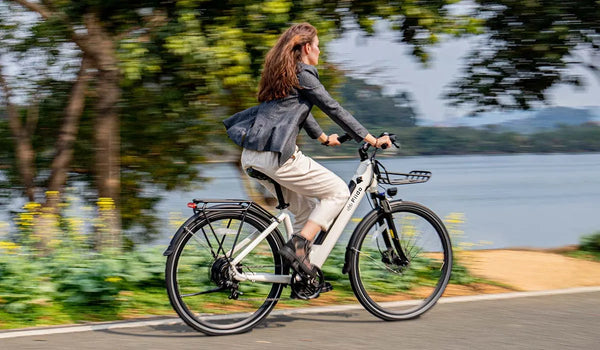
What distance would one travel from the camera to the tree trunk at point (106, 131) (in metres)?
7.15

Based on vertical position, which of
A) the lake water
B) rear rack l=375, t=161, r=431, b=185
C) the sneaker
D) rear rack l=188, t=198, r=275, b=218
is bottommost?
the lake water

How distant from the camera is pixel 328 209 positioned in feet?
16.8

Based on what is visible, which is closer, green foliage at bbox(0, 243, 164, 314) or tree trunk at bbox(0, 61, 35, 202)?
green foliage at bbox(0, 243, 164, 314)

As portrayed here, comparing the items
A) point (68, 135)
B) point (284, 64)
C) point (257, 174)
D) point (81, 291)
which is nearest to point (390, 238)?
point (257, 174)

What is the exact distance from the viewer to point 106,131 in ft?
25.5

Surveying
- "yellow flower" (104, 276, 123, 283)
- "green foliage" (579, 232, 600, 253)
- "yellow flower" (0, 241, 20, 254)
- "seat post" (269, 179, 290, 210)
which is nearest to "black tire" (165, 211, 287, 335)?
"seat post" (269, 179, 290, 210)

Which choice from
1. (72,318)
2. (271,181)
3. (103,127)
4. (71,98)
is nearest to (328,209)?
(271,181)

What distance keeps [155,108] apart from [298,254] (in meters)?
3.15

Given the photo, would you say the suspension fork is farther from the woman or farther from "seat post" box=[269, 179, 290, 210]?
"seat post" box=[269, 179, 290, 210]

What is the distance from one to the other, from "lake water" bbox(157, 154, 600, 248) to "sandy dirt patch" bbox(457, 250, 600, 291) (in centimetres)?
23

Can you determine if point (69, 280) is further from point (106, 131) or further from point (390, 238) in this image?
point (106, 131)

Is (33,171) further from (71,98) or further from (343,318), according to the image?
(343,318)

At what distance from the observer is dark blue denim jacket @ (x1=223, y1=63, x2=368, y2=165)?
16.0 ft

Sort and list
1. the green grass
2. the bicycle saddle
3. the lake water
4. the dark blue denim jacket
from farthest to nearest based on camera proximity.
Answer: the lake water < the green grass < the bicycle saddle < the dark blue denim jacket
